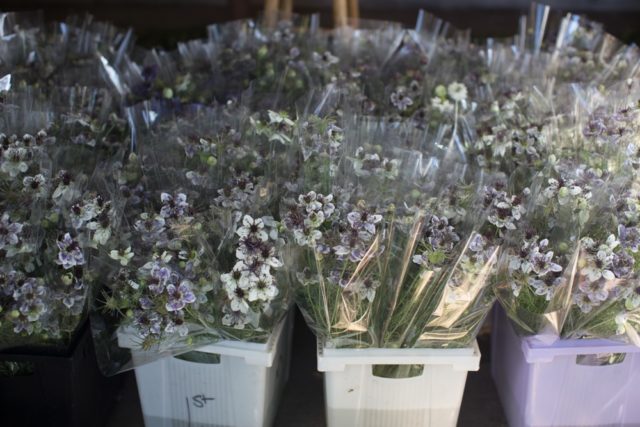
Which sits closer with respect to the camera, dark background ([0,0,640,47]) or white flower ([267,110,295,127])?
white flower ([267,110,295,127])

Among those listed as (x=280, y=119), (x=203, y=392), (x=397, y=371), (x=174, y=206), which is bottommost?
(x=203, y=392)

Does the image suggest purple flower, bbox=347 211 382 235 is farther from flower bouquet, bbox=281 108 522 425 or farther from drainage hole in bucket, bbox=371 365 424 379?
drainage hole in bucket, bbox=371 365 424 379

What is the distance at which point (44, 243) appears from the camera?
171 centimetres

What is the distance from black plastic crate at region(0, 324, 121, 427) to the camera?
5.62 feet

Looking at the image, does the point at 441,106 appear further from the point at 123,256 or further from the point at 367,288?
the point at 123,256

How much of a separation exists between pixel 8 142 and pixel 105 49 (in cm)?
93

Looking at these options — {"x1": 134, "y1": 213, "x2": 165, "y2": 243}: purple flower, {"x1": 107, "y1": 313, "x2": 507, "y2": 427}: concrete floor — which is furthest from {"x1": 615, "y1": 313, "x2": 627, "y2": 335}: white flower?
{"x1": 134, "y1": 213, "x2": 165, "y2": 243}: purple flower

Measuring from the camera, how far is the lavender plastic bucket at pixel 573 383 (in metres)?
1.73

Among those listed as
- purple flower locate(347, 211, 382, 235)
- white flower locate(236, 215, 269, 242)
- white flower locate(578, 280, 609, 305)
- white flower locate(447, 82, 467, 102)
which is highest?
white flower locate(447, 82, 467, 102)

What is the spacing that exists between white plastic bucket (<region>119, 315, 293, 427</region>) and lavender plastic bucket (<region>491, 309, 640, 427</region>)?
0.65m

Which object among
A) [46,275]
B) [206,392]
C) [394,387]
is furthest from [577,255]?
[46,275]

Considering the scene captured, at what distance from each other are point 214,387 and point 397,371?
18.3 inches

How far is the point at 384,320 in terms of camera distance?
1.68 metres

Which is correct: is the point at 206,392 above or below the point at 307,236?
below
